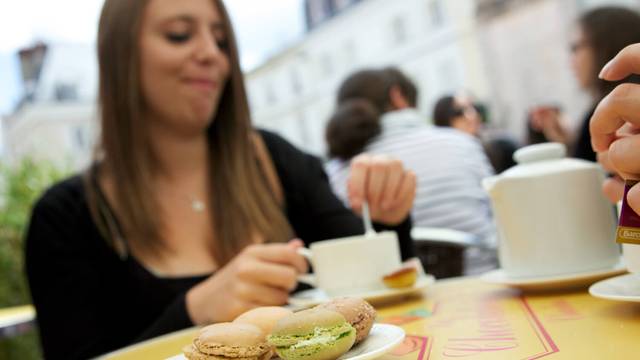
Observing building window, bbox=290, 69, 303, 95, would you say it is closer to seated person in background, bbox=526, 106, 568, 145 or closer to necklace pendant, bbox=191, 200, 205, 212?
seated person in background, bbox=526, 106, 568, 145

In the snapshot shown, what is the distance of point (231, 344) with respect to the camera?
16.3 inches

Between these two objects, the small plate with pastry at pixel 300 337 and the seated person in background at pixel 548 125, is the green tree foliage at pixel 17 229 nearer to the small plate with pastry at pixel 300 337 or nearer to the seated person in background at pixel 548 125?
the seated person in background at pixel 548 125

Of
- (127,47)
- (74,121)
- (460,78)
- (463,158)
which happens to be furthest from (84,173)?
(460,78)

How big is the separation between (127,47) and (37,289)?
47cm

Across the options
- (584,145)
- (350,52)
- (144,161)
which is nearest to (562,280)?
(144,161)

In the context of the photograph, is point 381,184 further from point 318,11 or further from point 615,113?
point 318,11

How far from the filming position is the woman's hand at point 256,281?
0.79 m

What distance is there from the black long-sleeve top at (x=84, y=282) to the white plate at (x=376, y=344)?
54 cm

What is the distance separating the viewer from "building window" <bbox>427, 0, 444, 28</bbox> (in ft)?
21.6

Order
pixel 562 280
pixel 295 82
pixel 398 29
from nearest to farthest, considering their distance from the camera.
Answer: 1. pixel 562 280
2. pixel 295 82
3. pixel 398 29

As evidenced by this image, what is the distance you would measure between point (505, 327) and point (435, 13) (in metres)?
6.42

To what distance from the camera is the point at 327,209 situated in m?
1.33

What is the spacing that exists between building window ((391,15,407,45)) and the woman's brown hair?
548cm

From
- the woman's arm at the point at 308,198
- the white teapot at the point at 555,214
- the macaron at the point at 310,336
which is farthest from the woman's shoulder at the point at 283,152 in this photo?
the macaron at the point at 310,336
